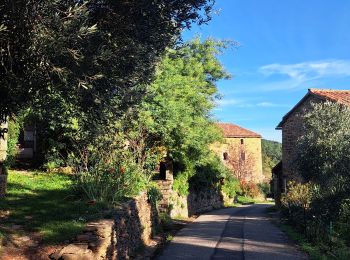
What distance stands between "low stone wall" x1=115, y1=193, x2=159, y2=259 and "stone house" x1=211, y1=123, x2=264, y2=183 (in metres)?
47.3

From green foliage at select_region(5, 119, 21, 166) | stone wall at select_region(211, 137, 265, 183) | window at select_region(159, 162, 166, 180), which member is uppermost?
stone wall at select_region(211, 137, 265, 183)

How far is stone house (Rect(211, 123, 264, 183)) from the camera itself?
61.4m

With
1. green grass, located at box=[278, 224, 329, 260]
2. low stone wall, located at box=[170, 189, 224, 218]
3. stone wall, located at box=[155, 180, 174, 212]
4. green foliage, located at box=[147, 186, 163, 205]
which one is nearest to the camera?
green grass, located at box=[278, 224, 329, 260]

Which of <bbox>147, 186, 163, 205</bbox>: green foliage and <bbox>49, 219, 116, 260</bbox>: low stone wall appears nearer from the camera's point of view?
<bbox>49, 219, 116, 260</bbox>: low stone wall

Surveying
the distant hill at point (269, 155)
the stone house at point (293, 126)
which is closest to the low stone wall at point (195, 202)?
the stone house at point (293, 126)

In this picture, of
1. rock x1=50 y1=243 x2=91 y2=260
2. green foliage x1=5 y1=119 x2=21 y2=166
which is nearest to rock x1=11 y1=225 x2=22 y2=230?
rock x1=50 y1=243 x2=91 y2=260

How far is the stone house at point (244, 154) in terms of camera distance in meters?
61.4

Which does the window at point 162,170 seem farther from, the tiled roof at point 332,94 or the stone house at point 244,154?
the stone house at point 244,154

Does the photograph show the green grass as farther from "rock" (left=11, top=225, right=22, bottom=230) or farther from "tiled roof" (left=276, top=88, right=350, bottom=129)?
"tiled roof" (left=276, top=88, right=350, bottom=129)

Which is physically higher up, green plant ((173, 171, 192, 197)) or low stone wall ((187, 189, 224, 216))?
green plant ((173, 171, 192, 197))

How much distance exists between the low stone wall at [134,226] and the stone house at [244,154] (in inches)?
1862

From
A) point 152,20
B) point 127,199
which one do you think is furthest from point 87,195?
point 152,20

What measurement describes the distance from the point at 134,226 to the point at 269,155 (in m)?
68.8

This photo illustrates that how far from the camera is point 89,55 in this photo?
571cm
